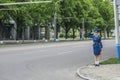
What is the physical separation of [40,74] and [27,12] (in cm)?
4623

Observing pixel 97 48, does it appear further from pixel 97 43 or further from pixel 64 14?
pixel 64 14

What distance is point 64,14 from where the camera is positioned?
273ft

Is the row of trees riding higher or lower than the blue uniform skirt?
higher

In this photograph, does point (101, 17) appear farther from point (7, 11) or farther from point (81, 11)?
point (7, 11)

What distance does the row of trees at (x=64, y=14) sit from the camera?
2386 inches

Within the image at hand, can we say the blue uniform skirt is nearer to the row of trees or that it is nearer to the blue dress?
the blue dress

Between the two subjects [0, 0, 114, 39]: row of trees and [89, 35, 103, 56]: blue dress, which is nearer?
[89, 35, 103, 56]: blue dress

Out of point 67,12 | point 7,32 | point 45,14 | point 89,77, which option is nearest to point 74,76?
point 89,77

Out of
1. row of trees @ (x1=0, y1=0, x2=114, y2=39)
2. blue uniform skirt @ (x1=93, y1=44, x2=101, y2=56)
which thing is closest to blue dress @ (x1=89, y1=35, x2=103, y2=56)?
blue uniform skirt @ (x1=93, y1=44, x2=101, y2=56)

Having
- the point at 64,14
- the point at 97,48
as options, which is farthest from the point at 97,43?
the point at 64,14

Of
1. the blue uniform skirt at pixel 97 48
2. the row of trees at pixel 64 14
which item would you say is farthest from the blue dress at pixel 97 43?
the row of trees at pixel 64 14

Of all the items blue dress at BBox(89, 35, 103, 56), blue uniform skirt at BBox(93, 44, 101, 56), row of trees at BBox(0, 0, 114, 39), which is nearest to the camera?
blue dress at BBox(89, 35, 103, 56)

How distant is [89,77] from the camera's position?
47.1ft

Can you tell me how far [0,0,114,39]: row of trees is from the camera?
60.6 meters
